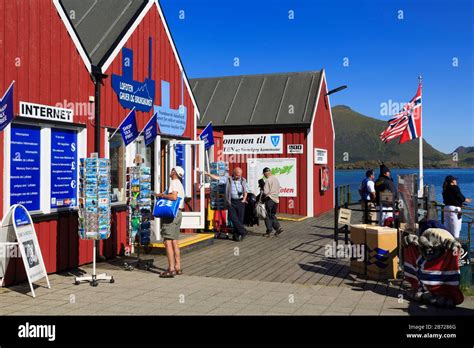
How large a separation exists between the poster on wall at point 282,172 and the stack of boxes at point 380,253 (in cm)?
1177

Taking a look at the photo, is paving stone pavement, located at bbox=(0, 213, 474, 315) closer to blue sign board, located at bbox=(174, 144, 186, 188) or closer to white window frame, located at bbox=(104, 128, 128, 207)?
white window frame, located at bbox=(104, 128, 128, 207)

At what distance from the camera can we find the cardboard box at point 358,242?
8930 mm

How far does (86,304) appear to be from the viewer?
7.03 m

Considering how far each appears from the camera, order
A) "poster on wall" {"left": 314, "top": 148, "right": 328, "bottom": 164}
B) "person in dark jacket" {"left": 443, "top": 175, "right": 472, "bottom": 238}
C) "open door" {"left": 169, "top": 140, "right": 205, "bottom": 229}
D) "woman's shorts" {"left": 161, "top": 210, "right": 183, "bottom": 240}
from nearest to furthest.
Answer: "woman's shorts" {"left": 161, "top": 210, "right": 183, "bottom": 240}
"person in dark jacket" {"left": 443, "top": 175, "right": 472, "bottom": 238}
"open door" {"left": 169, "top": 140, "right": 205, "bottom": 229}
"poster on wall" {"left": 314, "top": 148, "right": 328, "bottom": 164}

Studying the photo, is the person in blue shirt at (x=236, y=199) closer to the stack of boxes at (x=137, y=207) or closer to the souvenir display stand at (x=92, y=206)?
the stack of boxes at (x=137, y=207)

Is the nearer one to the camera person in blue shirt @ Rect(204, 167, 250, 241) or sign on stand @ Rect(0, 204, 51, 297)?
sign on stand @ Rect(0, 204, 51, 297)

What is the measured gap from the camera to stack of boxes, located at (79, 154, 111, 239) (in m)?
8.46

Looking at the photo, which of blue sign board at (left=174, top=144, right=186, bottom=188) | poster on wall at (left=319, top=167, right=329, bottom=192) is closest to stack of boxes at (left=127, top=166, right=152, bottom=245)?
blue sign board at (left=174, top=144, right=186, bottom=188)

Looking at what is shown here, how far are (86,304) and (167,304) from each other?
42.6 inches

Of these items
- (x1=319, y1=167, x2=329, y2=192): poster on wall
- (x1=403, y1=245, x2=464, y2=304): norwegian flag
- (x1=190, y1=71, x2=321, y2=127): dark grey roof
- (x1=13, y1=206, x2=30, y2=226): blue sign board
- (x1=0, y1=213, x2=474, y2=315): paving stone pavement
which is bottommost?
(x1=0, y1=213, x2=474, y2=315): paving stone pavement

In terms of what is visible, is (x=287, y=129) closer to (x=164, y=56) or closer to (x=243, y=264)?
(x=164, y=56)

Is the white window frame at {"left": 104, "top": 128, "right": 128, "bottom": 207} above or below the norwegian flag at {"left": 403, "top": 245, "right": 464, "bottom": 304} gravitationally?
above

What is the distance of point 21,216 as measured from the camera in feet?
26.1

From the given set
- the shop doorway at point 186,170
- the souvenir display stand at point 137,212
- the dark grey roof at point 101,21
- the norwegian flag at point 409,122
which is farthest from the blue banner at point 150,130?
the norwegian flag at point 409,122
